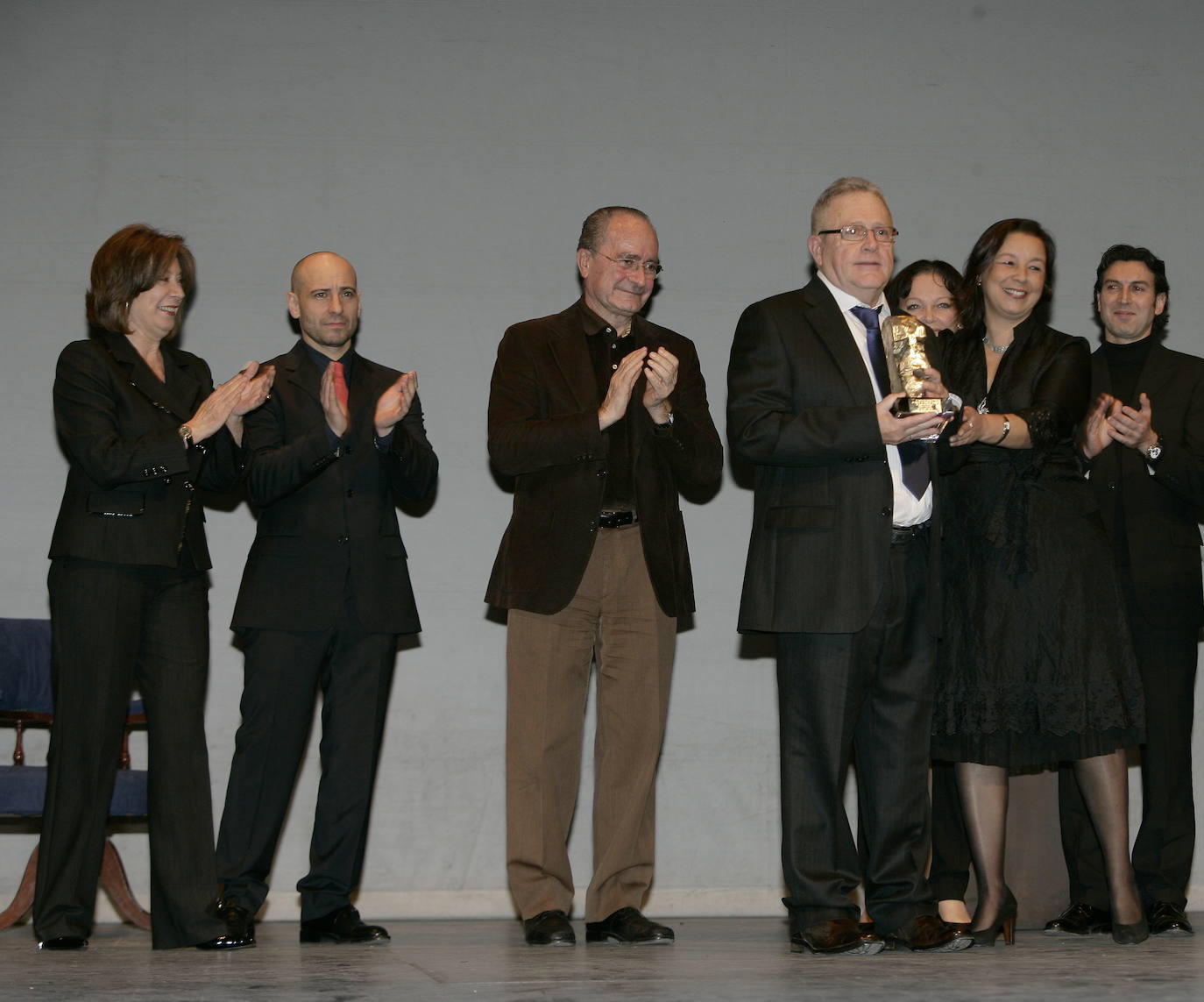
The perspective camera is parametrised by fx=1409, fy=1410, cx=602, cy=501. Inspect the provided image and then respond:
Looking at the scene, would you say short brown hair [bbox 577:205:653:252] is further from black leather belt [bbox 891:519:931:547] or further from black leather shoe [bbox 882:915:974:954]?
black leather shoe [bbox 882:915:974:954]

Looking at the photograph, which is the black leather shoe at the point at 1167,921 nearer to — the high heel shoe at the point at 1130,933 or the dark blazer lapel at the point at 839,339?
the high heel shoe at the point at 1130,933

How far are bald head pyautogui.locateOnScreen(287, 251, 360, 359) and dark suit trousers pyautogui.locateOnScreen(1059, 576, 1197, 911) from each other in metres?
2.40

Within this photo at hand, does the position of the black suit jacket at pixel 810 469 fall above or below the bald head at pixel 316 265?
below

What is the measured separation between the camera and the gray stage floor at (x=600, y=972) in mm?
2627

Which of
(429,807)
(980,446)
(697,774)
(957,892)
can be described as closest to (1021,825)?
(957,892)

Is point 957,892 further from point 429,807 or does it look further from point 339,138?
point 339,138

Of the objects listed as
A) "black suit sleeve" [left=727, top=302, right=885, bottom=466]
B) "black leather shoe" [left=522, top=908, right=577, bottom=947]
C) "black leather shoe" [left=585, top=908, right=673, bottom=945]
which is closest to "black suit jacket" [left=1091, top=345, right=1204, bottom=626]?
"black suit sleeve" [left=727, top=302, right=885, bottom=466]

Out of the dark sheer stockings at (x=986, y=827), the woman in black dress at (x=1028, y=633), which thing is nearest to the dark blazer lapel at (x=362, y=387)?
the woman in black dress at (x=1028, y=633)

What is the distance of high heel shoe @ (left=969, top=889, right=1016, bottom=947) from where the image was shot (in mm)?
3479

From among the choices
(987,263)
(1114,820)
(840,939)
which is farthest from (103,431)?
(1114,820)

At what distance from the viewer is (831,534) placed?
3.37 meters

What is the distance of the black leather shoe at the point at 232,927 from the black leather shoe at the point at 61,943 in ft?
0.96

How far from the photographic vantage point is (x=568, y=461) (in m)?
3.71

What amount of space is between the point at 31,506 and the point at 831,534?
2817 mm
